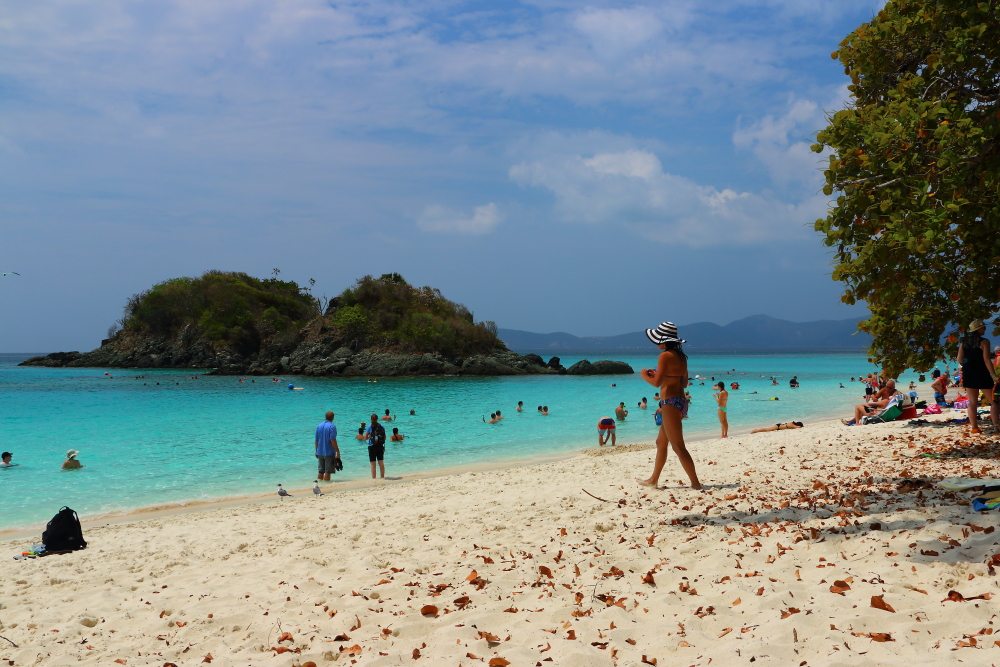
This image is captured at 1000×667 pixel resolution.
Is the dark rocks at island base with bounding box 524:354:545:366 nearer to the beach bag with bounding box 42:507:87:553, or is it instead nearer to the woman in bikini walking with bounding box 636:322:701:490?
the woman in bikini walking with bounding box 636:322:701:490

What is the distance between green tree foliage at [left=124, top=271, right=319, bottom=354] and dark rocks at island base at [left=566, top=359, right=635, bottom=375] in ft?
132

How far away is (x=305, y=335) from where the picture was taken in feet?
257

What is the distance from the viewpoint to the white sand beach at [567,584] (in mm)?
3941

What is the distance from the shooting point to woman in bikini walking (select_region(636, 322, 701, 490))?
25.3ft

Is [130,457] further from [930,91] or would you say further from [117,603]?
[930,91]

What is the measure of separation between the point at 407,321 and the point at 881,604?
70397 millimetres

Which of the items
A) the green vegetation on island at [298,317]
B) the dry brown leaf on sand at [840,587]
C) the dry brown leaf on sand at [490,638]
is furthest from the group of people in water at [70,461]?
the green vegetation on island at [298,317]

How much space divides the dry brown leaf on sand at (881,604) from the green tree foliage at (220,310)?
3342 inches

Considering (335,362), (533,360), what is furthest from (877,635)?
(533,360)

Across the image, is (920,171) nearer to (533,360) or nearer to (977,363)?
(977,363)

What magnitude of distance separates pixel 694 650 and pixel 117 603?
17.4ft

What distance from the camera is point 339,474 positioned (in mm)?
16328

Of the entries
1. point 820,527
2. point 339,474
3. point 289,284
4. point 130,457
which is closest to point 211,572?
point 820,527

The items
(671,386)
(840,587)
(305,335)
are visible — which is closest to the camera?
(840,587)
